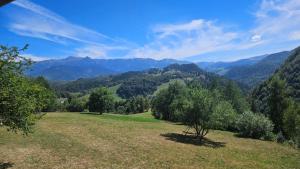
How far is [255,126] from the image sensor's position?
2274 inches

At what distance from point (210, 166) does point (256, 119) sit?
3160 centimetres

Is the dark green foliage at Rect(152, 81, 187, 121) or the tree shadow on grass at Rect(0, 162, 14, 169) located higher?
the dark green foliage at Rect(152, 81, 187, 121)

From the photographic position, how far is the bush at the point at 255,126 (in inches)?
2235

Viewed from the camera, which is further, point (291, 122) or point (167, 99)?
point (167, 99)

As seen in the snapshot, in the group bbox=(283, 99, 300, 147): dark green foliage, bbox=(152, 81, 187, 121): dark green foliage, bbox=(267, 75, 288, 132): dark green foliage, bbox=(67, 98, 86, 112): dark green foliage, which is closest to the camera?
bbox=(283, 99, 300, 147): dark green foliage

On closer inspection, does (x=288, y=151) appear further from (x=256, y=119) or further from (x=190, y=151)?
(x=190, y=151)

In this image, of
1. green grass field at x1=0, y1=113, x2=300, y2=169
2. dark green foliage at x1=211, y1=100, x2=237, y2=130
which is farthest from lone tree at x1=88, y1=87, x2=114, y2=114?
dark green foliage at x1=211, y1=100, x2=237, y2=130

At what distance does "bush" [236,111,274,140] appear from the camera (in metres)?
56.8

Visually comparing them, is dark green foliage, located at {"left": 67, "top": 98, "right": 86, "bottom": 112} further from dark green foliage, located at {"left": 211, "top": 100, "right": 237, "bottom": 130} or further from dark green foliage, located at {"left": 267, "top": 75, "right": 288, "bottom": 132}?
dark green foliage, located at {"left": 211, "top": 100, "right": 237, "bottom": 130}

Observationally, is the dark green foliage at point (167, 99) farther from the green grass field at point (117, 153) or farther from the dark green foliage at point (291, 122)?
the green grass field at point (117, 153)

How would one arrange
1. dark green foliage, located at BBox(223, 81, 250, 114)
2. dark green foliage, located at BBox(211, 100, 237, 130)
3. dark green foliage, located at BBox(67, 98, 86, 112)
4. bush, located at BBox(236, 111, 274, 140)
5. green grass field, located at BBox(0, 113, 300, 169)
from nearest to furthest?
green grass field, located at BBox(0, 113, 300, 169), dark green foliage, located at BBox(211, 100, 237, 130), bush, located at BBox(236, 111, 274, 140), dark green foliage, located at BBox(223, 81, 250, 114), dark green foliage, located at BBox(67, 98, 86, 112)

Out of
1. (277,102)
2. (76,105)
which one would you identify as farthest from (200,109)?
(76,105)

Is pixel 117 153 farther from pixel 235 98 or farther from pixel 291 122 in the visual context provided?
pixel 235 98

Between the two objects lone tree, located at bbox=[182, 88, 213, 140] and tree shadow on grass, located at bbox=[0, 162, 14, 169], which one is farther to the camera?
lone tree, located at bbox=[182, 88, 213, 140]
